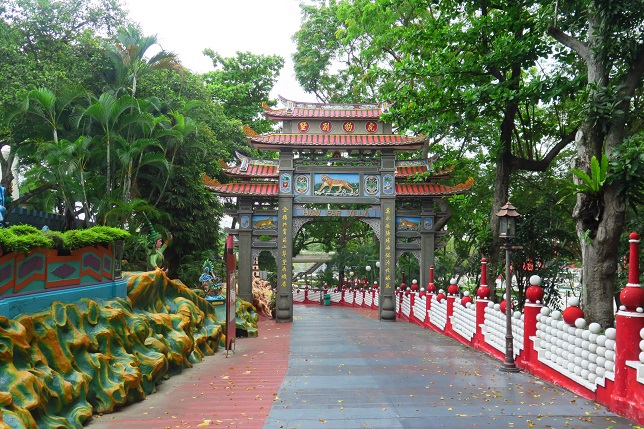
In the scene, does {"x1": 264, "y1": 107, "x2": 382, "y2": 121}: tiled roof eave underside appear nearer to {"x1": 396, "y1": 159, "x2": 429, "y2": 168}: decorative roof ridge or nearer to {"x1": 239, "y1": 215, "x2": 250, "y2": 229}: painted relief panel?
{"x1": 396, "y1": 159, "x2": 429, "y2": 168}: decorative roof ridge

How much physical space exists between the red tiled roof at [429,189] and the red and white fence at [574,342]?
20.0 feet

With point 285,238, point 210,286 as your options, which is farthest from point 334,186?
point 210,286

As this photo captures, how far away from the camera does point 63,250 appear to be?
25.2ft

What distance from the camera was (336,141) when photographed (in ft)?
62.7

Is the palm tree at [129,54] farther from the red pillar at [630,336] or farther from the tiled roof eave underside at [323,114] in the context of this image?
the red pillar at [630,336]

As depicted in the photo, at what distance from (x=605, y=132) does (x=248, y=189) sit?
41.8 feet

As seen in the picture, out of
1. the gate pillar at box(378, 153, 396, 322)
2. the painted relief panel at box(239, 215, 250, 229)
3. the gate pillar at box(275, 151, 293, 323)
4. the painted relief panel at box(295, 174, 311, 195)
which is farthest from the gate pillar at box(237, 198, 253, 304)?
the gate pillar at box(378, 153, 396, 322)

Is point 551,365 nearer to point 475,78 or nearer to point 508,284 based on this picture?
point 508,284

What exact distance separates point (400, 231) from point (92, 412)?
14041 mm

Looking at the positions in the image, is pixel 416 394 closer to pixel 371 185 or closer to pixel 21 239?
pixel 21 239

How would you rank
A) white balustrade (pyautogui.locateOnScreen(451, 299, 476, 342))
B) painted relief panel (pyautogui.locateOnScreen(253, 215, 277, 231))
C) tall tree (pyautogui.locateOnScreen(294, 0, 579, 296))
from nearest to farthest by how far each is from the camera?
tall tree (pyautogui.locateOnScreen(294, 0, 579, 296)) < white balustrade (pyautogui.locateOnScreen(451, 299, 476, 342)) < painted relief panel (pyautogui.locateOnScreen(253, 215, 277, 231))

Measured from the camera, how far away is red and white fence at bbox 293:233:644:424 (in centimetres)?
609

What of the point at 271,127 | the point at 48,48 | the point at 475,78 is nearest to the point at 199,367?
the point at 475,78

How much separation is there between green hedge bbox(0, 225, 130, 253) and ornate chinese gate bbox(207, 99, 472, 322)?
Result: 1020cm
